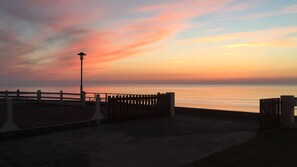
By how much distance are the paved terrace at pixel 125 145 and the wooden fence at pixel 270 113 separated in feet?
1.86

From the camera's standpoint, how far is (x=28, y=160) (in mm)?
6344

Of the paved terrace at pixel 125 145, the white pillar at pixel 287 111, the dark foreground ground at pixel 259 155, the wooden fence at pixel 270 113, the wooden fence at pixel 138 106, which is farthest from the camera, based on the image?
the wooden fence at pixel 138 106

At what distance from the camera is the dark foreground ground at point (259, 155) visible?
6.30m

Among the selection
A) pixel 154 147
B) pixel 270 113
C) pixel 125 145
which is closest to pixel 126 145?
pixel 125 145

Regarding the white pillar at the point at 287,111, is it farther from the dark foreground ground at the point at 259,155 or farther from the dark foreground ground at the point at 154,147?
the dark foreground ground at the point at 259,155

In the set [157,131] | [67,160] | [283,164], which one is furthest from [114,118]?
[283,164]

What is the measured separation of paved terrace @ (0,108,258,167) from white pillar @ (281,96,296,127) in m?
1.52

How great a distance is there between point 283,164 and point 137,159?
3202 millimetres

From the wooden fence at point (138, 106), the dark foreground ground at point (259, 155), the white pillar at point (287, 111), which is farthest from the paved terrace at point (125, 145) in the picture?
the white pillar at point (287, 111)

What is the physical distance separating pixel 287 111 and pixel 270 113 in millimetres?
1080

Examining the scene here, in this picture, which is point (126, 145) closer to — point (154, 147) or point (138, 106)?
point (154, 147)

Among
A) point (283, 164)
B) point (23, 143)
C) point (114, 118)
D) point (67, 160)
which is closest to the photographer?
point (67, 160)

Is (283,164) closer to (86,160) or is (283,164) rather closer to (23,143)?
(86,160)

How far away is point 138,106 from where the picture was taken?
13.5 m
